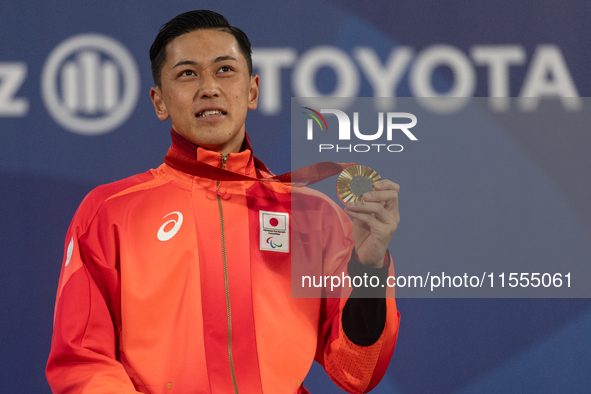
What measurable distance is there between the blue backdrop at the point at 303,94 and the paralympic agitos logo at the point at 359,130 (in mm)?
152

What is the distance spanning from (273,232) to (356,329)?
1.07 feet

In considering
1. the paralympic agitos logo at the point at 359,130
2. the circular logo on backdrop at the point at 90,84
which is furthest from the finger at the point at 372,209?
the circular logo on backdrop at the point at 90,84

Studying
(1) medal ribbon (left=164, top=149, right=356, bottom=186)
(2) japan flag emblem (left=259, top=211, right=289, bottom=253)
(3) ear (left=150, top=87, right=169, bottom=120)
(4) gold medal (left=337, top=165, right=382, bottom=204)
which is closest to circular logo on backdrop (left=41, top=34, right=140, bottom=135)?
(3) ear (left=150, top=87, right=169, bottom=120)

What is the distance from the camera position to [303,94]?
2346mm

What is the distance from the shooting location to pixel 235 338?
5.56 feet

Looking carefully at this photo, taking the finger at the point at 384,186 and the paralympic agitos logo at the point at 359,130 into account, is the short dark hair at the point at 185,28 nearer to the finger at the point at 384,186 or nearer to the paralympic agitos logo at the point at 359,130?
the paralympic agitos logo at the point at 359,130

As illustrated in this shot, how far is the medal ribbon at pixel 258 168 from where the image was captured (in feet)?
5.82

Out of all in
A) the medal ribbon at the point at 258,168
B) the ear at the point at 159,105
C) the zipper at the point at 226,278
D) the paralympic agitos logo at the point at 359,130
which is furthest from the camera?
the paralympic agitos logo at the point at 359,130

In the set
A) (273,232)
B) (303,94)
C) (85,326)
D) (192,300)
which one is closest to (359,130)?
(303,94)

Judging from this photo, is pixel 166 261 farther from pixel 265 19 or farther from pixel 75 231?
pixel 265 19

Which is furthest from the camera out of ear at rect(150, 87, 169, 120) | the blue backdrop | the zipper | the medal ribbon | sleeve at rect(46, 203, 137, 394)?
the blue backdrop

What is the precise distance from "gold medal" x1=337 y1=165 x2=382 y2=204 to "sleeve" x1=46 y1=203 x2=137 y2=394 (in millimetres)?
586

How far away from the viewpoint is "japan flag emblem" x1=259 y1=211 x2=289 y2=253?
5.88ft

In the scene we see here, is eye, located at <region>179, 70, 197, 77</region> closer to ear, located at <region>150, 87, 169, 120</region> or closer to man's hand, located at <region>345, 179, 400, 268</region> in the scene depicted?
ear, located at <region>150, 87, 169, 120</region>
